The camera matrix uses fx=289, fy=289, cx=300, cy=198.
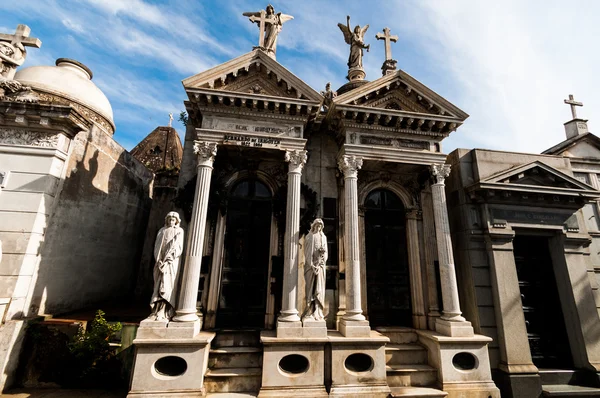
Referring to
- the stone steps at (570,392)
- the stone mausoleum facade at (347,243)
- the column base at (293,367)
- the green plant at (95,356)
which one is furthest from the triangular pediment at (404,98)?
the green plant at (95,356)

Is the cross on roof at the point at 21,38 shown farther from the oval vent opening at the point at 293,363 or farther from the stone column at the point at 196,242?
the oval vent opening at the point at 293,363

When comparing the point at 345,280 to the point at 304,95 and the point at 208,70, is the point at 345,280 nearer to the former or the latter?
the point at 304,95

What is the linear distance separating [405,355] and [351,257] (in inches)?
118

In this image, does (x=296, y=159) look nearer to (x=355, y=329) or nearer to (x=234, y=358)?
(x=355, y=329)

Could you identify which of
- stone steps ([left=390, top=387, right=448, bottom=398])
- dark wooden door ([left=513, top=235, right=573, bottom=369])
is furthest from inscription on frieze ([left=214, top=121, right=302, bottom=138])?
dark wooden door ([left=513, top=235, right=573, bottom=369])

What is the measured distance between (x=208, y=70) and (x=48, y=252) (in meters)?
6.46

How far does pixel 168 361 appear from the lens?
21.9 ft

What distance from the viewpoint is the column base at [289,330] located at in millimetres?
6957

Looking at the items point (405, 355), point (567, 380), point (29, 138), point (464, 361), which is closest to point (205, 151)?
point (29, 138)

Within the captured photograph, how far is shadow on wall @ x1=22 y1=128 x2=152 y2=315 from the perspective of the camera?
7.80 m

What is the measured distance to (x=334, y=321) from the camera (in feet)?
27.5

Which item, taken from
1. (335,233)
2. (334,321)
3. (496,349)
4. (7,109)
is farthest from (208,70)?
(496,349)

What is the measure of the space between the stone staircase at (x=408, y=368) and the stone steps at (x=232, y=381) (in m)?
3.22

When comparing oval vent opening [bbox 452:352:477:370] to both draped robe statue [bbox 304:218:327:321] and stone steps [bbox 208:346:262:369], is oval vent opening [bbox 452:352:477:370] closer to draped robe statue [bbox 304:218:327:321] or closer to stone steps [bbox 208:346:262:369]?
draped robe statue [bbox 304:218:327:321]
